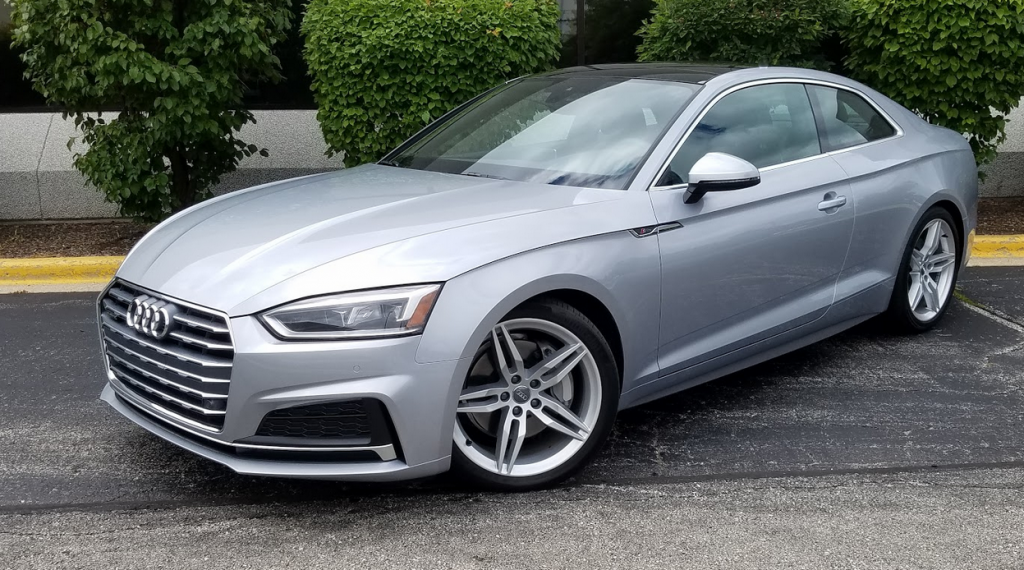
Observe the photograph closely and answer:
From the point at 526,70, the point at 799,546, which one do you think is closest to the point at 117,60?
the point at 526,70

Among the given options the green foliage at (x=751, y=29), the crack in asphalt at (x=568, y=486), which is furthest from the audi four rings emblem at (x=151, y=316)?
the green foliage at (x=751, y=29)

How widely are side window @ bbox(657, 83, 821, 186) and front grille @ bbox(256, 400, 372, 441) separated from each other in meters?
1.55

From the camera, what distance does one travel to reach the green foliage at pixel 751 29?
7914mm

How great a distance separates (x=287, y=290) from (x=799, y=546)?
1.80 metres

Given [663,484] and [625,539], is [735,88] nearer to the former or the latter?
[663,484]

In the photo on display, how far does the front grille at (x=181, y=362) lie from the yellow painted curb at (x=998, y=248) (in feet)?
19.9

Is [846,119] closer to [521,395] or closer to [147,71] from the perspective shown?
[521,395]

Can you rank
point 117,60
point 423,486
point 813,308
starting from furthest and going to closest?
1. point 117,60
2. point 813,308
3. point 423,486

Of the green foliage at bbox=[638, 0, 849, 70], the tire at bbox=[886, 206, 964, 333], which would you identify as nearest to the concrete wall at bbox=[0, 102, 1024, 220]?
the green foliage at bbox=[638, 0, 849, 70]

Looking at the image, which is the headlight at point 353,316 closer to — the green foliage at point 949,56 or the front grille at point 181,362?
the front grille at point 181,362

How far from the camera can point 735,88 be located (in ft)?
14.8

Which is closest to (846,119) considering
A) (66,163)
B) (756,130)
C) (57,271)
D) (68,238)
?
(756,130)

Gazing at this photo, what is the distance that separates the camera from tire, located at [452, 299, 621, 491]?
11.4ft

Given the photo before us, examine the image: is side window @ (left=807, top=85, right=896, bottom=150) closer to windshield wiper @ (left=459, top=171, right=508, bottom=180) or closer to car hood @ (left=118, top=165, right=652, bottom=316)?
car hood @ (left=118, top=165, right=652, bottom=316)
